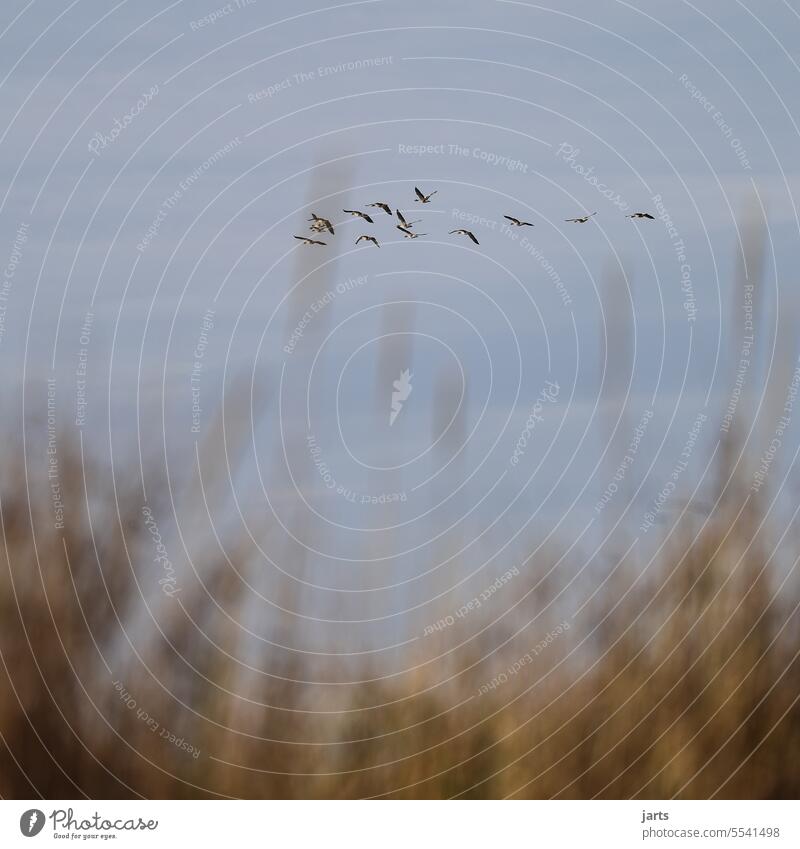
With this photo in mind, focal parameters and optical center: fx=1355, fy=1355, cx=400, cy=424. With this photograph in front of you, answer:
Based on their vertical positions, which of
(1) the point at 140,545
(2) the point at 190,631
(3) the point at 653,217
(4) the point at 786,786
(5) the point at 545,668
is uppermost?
(3) the point at 653,217

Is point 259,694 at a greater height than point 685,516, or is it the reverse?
point 685,516

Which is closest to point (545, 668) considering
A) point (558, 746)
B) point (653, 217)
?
point (558, 746)

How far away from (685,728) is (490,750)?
1.17m

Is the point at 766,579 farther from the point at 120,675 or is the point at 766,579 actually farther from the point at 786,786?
the point at 120,675

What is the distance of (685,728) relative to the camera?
803cm

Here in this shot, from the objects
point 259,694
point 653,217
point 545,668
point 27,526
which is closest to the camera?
point 27,526

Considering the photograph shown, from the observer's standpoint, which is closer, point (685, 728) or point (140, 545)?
point (140, 545)

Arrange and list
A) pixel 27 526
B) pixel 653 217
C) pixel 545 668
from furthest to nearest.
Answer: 1. pixel 653 217
2. pixel 545 668
3. pixel 27 526
